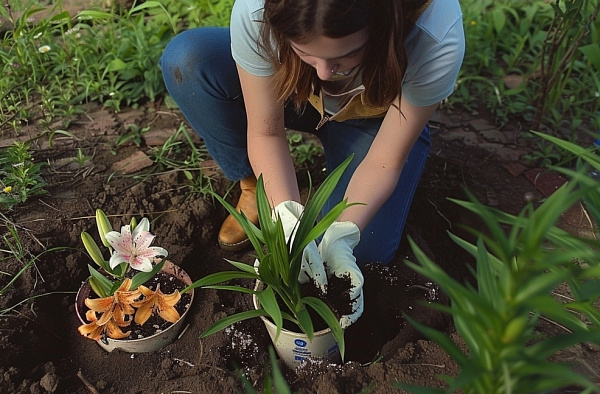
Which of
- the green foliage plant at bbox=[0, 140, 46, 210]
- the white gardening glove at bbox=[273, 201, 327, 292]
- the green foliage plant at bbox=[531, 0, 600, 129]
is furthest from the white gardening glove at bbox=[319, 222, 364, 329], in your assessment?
the green foliage plant at bbox=[531, 0, 600, 129]

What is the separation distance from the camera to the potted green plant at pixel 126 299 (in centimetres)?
142

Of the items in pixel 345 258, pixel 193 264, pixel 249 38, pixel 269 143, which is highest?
pixel 249 38

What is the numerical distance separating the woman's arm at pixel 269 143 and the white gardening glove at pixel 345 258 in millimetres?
179

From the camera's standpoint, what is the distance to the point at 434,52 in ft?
4.83

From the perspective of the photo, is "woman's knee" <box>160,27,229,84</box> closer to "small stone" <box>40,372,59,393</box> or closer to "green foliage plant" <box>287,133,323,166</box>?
"green foliage plant" <box>287,133,323,166</box>

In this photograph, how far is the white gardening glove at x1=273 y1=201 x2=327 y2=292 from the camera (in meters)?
1.50

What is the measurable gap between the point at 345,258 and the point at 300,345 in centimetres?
27

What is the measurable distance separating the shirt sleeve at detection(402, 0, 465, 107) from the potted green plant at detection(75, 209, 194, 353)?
830mm

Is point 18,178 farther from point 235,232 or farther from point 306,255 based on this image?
point 306,255

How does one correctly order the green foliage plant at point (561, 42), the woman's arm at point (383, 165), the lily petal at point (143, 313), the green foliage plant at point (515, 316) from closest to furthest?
the green foliage plant at point (515, 316) < the lily petal at point (143, 313) < the woman's arm at point (383, 165) < the green foliage plant at point (561, 42)

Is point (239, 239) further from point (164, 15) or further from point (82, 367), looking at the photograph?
point (164, 15)

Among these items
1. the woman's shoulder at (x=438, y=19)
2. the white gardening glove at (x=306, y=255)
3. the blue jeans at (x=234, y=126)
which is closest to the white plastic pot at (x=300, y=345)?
the white gardening glove at (x=306, y=255)

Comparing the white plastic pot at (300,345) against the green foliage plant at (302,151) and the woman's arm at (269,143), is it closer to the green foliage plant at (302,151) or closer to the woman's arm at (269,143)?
the woman's arm at (269,143)

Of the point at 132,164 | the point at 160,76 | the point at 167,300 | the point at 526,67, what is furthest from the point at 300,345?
the point at 526,67
